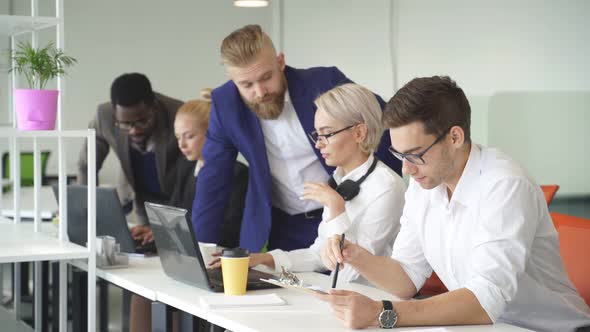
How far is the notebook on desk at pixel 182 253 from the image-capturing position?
251 centimetres

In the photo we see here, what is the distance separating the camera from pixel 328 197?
2812mm

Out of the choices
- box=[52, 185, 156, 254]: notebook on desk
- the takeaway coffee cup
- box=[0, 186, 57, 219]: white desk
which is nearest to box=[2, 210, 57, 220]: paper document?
box=[0, 186, 57, 219]: white desk

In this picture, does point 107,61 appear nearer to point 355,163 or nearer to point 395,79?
point 395,79

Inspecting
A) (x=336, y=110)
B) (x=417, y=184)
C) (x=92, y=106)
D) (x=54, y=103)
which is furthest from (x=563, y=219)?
(x=92, y=106)

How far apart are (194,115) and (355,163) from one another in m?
1.29

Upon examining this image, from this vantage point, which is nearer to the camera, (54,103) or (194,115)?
(54,103)

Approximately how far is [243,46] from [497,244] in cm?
136

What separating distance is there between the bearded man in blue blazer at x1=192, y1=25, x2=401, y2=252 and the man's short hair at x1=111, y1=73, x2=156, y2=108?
0.80 m

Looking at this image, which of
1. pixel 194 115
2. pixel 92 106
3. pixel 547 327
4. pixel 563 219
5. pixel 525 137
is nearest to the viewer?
pixel 547 327

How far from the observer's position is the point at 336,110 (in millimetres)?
2936

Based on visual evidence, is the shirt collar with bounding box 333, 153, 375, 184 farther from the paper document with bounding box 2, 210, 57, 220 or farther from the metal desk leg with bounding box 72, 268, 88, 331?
the paper document with bounding box 2, 210, 57, 220

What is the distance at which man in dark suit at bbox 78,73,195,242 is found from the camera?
13.9 ft

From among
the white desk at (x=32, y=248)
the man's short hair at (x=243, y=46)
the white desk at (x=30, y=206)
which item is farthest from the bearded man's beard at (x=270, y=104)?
the white desk at (x=30, y=206)

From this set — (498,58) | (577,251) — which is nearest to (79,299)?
(577,251)
